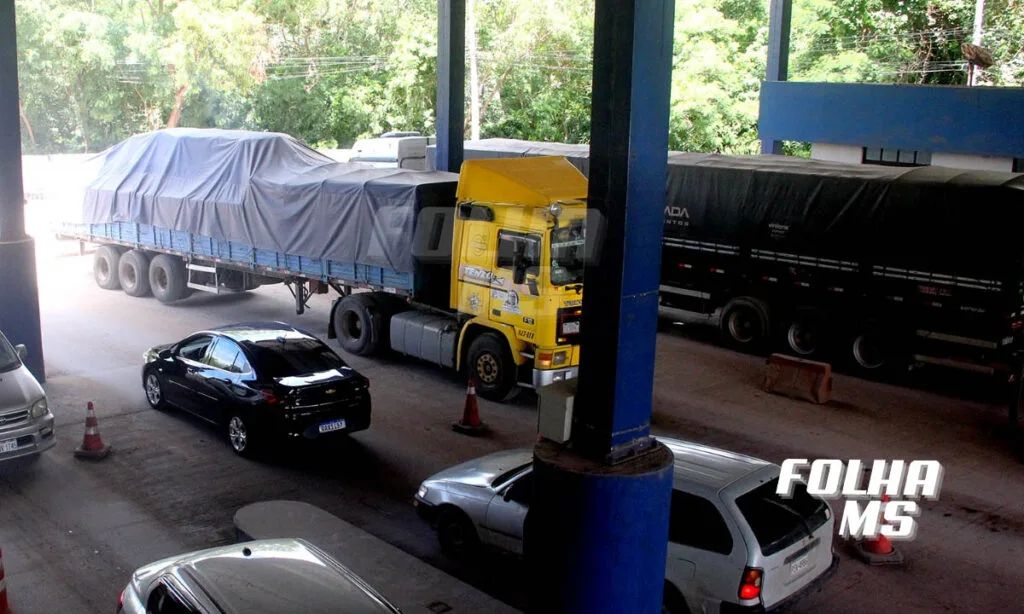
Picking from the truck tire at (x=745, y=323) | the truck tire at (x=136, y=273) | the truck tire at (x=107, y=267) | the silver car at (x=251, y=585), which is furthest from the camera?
the truck tire at (x=107, y=267)

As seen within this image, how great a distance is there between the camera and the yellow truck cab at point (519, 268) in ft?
46.0

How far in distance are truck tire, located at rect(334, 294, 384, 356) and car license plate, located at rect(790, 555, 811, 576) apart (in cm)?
1013

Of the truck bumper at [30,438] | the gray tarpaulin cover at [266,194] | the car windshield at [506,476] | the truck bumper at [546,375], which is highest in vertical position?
the gray tarpaulin cover at [266,194]

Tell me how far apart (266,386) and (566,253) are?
450 centimetres

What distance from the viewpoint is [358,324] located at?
17.6 meters

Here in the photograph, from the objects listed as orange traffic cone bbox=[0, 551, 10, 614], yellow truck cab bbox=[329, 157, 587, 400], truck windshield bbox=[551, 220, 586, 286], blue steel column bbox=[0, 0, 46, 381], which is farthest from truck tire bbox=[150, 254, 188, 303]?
orange traffic cone bbox=[0, 551, 10, 614]

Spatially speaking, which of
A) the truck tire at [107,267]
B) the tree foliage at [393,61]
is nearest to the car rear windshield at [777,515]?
the truck tire at [107,267]

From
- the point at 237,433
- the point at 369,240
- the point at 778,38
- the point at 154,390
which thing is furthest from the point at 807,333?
the point at 154,390

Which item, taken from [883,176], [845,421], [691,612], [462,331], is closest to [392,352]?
[462,331]

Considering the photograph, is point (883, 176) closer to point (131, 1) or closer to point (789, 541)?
point (789, 541)

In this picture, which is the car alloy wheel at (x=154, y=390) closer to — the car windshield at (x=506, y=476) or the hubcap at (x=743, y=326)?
the car windshield at (x=506, y=476)

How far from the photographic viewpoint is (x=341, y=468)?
12.3m

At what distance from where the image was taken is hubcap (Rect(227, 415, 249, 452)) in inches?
487

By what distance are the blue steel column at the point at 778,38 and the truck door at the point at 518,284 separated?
1291 centimetres
